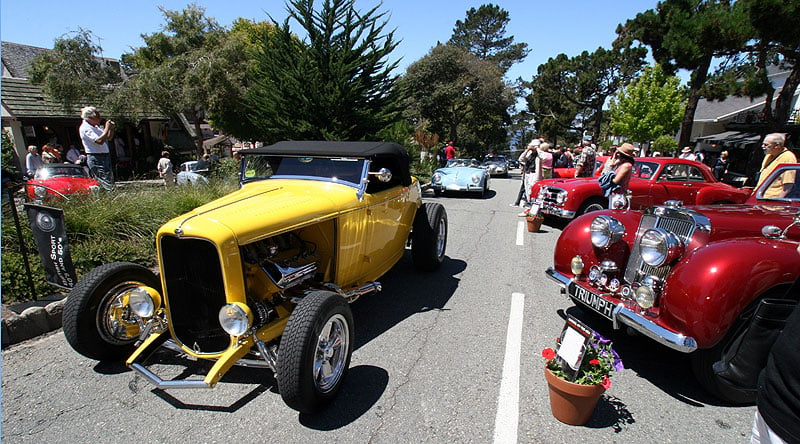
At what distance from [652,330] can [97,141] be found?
770cm

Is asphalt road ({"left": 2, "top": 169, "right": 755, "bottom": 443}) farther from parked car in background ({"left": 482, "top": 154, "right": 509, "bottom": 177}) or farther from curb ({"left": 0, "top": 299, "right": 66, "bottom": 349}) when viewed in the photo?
parked car in background ({"left": 482, "top": 154, "right": 509, "bottom": 177})

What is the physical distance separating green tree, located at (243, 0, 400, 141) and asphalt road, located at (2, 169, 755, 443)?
28.1 feet

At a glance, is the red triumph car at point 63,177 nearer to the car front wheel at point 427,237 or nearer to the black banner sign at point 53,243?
the black banner sign at point 53,243

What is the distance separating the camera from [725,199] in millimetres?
8109

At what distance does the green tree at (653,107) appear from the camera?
26844 mm

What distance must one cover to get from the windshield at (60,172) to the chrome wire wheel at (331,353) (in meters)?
9.74

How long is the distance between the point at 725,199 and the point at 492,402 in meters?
8.09

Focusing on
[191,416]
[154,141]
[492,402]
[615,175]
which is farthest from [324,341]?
[154,141]

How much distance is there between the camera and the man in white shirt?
6238 millimetres

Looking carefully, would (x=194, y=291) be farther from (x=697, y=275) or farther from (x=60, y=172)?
(x=60, y=172)

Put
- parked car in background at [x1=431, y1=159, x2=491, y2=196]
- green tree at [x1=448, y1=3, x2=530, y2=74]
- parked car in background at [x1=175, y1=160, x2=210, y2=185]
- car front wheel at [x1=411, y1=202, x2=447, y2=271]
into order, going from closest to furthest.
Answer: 1. car front wheel at [x1=411, y1=202, x2=447, y2=271]
2. parked car in background at [x1=175, y1=160, x2=210, y2=185]
3. parked car in background at [x1=431, y1=159, x2=491, y2=196]
4. green tree at [x1=448, y1=3, x2=530, y2=74]

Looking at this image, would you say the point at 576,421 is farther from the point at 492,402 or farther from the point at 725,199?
the point at 725,199

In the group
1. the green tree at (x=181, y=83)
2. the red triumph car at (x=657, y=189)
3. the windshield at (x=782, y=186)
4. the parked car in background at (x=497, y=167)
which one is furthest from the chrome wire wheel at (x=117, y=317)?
the parked car in background at (x=497, y=167)

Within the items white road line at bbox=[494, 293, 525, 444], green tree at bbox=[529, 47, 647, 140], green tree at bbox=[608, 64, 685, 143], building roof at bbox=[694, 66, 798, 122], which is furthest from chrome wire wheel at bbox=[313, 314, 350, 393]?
green tree at bbox=[529, 47, 647, 140]
